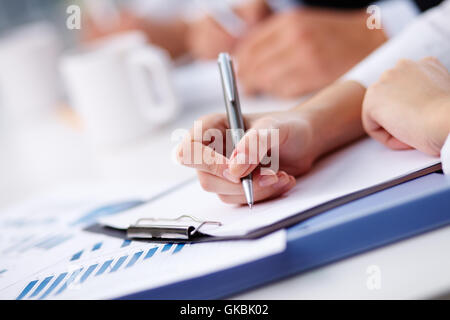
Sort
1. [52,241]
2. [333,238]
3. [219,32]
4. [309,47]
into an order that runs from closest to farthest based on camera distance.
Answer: [333,238]
[52,241]
[309,47]
[219,32]

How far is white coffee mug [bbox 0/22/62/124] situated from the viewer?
3.23 feet

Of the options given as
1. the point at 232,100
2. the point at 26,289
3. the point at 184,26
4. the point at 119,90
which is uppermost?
the point at 184,26

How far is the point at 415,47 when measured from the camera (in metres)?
0.43

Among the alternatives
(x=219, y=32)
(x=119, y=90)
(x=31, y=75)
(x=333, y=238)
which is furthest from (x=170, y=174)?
(x=31, y=75)

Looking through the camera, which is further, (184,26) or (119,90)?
(184,26)

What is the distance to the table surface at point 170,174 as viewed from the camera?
247 mm

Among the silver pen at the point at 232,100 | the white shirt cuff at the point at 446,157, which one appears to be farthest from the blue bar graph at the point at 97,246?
the white shirt cuff at the point at 446,157

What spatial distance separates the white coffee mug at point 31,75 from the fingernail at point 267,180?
0.78 metres

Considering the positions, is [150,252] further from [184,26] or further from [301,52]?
[184,26]

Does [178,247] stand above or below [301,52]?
below

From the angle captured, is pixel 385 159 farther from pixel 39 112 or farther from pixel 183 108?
pixel 39 112

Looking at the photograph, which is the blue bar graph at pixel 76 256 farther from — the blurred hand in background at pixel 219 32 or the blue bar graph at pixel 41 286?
the blurred hand in background at pixel 219 32

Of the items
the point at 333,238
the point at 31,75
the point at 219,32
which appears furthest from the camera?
the point at 31,75

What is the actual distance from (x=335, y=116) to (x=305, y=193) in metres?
0.10
